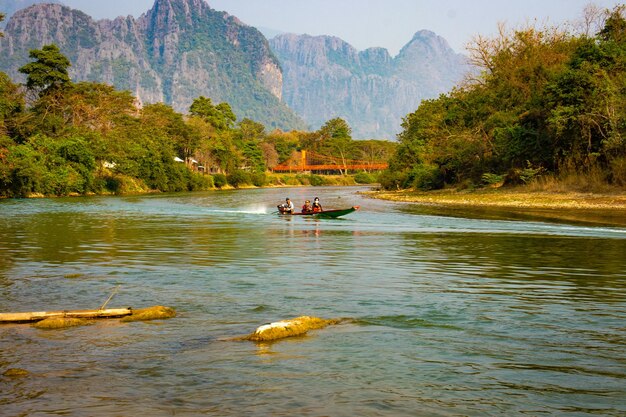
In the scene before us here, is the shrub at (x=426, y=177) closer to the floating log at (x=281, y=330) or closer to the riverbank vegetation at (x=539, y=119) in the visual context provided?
the riverbank vegetation at (x=539, y=119)

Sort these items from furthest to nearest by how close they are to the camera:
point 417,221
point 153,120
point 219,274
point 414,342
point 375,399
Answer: point 153,120 < point 417,221 < point 219,274 < point 414,342 < point 375,399

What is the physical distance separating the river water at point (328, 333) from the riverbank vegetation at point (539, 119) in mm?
28108

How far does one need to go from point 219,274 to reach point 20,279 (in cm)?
519

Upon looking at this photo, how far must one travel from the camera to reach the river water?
8.08 metres

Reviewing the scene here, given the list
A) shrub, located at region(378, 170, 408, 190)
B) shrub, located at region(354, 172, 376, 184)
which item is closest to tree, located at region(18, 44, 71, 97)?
shrub, located at region(378, 170, 408, 190)

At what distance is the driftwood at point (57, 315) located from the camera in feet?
37.2

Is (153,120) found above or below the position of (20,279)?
above

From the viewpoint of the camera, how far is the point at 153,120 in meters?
117

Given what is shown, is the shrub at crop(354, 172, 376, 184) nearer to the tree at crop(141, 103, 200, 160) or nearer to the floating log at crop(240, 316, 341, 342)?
the tree at crop(141, 103, 200, 160)

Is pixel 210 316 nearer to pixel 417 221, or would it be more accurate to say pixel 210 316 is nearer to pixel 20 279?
pixel 20 279

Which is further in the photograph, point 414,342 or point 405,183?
point 405,183

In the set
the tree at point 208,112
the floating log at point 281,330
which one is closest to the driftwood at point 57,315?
the floating log at point 281,330

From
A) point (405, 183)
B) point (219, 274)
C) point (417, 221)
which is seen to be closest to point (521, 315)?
point (219, 274)

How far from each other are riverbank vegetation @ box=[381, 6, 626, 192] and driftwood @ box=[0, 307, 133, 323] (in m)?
44.7
